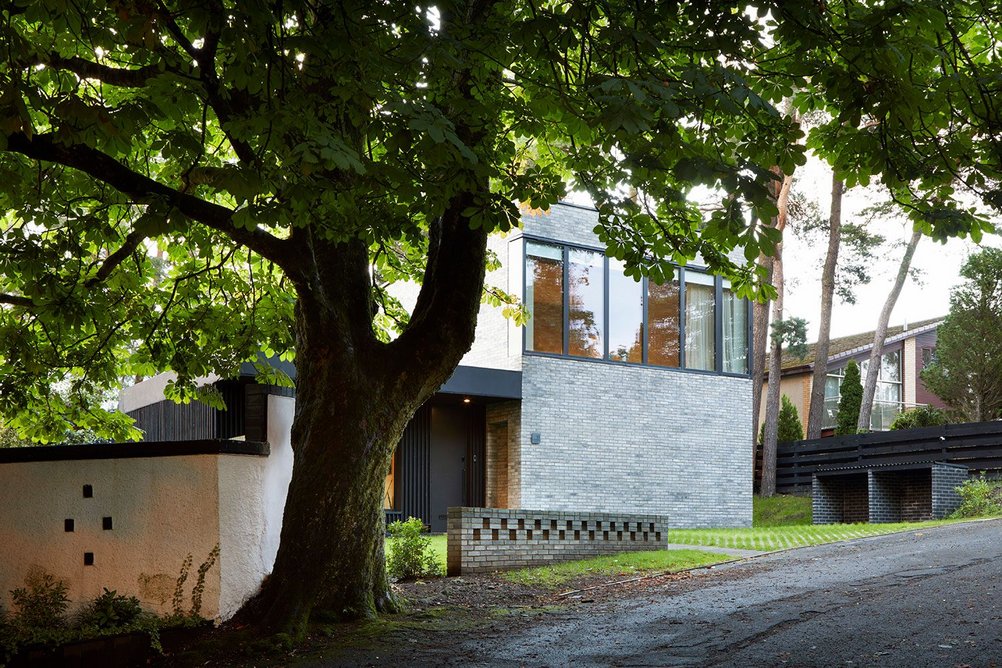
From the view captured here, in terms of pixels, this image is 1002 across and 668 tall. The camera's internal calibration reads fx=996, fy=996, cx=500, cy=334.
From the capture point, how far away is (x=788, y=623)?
8.45m

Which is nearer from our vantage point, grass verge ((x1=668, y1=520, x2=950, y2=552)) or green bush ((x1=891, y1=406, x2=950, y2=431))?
grass verge ((x1=668, y1=520, x2=950, y2=552))

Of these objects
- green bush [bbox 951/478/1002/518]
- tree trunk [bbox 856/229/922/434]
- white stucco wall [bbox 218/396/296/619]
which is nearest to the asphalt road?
white stucco wall [bbox 218/396/296/619]

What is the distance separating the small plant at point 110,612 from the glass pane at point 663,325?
51.7 feet

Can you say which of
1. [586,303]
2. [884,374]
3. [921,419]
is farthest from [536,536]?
[884,374]

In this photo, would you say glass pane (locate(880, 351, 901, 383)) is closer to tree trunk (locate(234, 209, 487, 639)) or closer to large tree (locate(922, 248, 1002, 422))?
large tree (locate(922, 248, 1002, 422))

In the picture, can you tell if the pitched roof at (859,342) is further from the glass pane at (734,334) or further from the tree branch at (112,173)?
the tree branch at (112,173)

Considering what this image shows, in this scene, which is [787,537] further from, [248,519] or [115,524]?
[115,524]

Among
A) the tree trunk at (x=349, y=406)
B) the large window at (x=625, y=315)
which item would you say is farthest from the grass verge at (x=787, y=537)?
the tree trunk at (x=349, y=406)

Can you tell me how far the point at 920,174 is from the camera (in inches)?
278

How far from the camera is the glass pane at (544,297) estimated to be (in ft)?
70.1

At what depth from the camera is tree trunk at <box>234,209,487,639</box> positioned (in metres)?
8.91

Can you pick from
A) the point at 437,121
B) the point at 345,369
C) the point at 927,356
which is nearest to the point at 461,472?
the point at 345,369

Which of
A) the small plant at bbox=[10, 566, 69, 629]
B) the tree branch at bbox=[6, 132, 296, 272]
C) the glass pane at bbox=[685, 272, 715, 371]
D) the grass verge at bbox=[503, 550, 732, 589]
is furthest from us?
the glass pane at bbox=[685, 272, 715, 371]

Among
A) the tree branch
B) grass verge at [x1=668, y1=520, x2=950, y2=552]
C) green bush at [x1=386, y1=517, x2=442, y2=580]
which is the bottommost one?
grass verge at [x1=668, y1=520, x2=950, y2=552]
